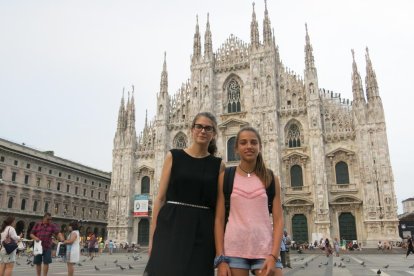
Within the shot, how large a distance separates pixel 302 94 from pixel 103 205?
34.6 meters

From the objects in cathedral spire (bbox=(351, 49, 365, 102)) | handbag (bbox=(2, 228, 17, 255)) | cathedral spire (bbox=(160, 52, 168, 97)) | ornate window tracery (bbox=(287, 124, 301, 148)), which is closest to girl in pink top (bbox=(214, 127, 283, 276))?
handbag (bbox=(2, 228, 17, 255))

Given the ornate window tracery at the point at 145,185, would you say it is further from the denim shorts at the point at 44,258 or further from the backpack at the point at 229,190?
the backpack at the point at 229,190

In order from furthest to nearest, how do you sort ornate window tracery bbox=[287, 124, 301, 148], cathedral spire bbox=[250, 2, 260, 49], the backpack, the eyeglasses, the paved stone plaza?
cathedral spire bbox=[250, 2, 260, 49] → ornate window tracery bbox=[287, 124, 301, 148] → the paved stone plaza → the eyeglasses → the backpack

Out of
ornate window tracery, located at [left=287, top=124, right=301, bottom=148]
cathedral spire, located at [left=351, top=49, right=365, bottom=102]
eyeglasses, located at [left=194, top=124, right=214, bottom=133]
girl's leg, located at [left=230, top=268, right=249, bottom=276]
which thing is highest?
cathedral spire, located at [left=351, top=49, right=365, bottom=102]

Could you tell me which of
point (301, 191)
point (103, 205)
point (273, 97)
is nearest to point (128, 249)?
point (301, 191)

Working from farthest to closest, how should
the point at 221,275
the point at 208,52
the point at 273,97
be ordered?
the point at 208,52, the point at 273,97, the point at 221,275

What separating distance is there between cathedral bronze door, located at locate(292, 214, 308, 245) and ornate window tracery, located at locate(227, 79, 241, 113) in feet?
38.3

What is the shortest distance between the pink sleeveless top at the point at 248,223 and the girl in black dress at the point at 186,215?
17 centimetres

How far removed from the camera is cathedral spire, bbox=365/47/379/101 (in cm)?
3086

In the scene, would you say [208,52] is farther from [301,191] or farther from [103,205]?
[103,205]

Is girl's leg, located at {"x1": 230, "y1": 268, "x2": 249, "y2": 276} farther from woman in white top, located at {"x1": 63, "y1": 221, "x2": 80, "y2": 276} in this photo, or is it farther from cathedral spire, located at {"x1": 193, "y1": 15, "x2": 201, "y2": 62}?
cathedral spire, located at {"x1": 193, "y1": 15, "x2": 201, "y2": 62}

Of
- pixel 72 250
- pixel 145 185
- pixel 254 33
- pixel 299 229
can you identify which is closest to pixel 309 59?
pixel 254 33

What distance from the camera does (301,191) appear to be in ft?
101

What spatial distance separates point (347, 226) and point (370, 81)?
41.0 ft
